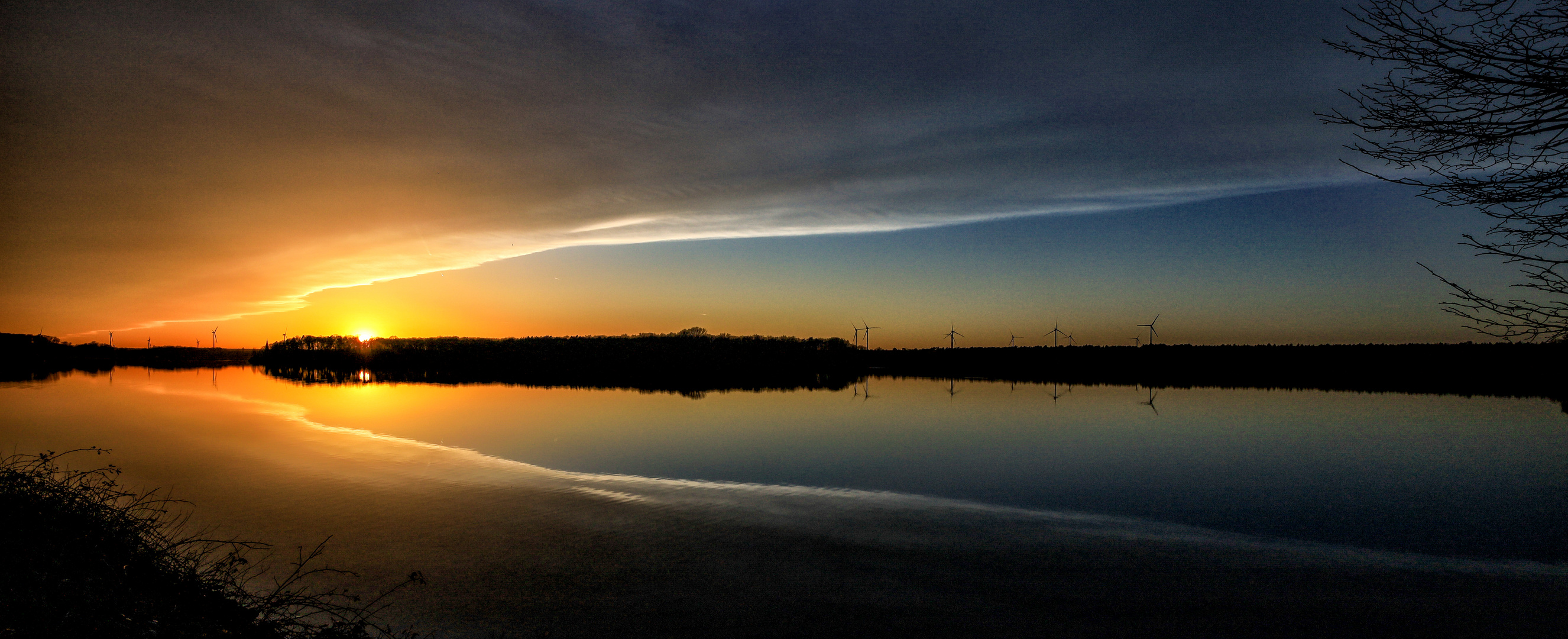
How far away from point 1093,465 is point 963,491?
5.23m

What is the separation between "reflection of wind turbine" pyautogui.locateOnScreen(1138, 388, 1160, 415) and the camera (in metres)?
32.0

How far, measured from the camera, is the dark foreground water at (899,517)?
7891mm

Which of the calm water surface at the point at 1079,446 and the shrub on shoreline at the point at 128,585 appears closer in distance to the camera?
the shrub on shoreline at the point at 128,585

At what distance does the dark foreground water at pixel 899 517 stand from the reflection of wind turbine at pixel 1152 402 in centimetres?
523

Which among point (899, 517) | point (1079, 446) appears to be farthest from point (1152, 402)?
point (899, 517)

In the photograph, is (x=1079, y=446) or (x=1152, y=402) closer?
(x=1079, y=446)

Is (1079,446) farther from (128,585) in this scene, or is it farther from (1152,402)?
(128,585)

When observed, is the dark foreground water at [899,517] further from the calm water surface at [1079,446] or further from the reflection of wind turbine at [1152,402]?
the reflection of wind turbine at [1152,402]

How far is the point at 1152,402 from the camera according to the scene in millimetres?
36688

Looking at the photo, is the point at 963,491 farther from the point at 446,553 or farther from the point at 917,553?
the point at 446,553

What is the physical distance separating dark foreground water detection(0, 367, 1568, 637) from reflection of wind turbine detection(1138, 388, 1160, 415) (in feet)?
17.2

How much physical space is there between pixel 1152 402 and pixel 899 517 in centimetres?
3004

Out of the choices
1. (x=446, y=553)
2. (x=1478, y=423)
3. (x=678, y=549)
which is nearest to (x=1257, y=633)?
(x=678, y=549)

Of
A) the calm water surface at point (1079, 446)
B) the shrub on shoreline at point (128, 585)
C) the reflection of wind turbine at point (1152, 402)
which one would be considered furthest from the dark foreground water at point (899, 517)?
the reflection of wind turbine at point (1152, 402)
